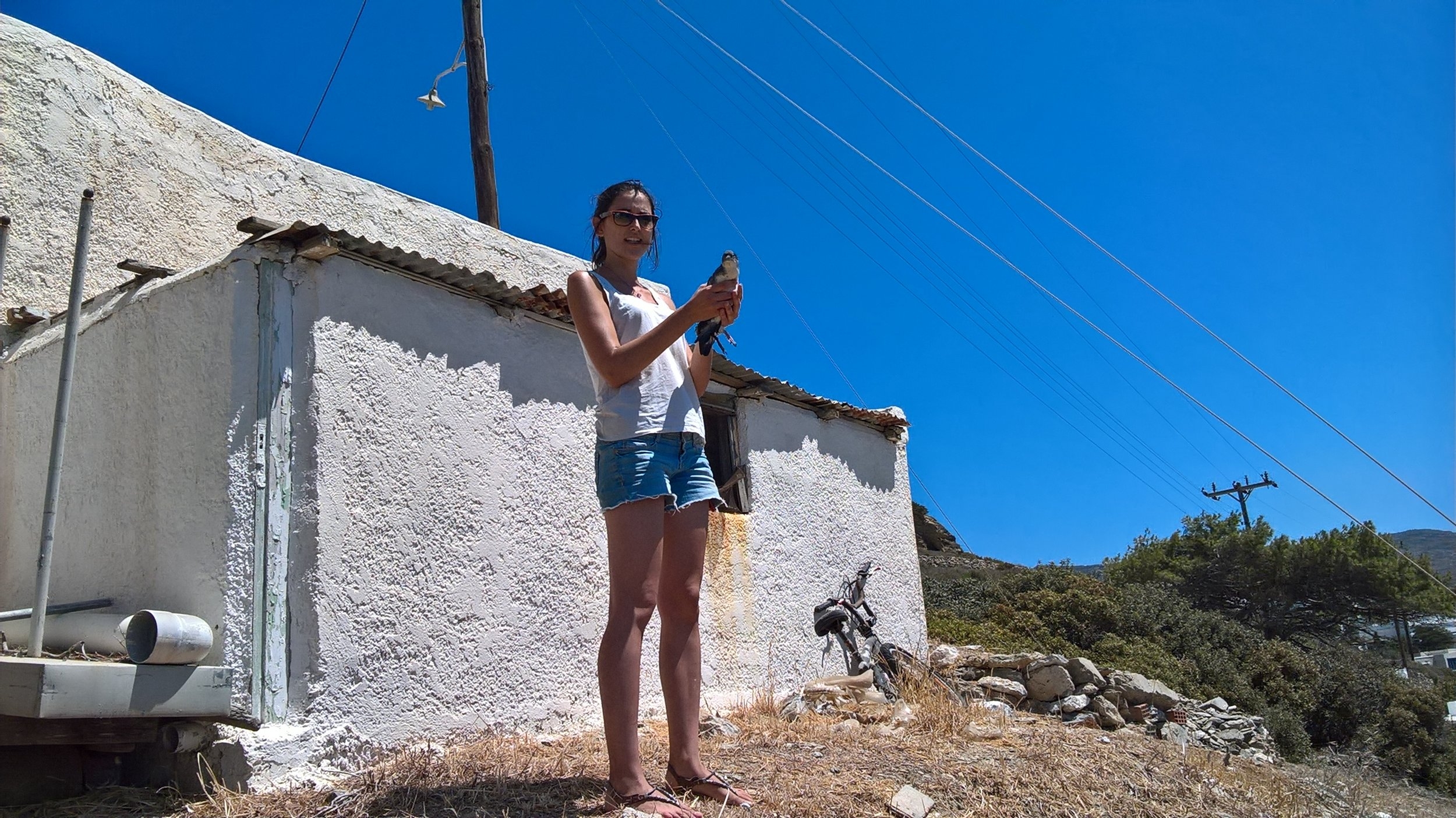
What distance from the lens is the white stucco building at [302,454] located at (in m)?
3.52

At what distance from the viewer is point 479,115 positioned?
10305mm

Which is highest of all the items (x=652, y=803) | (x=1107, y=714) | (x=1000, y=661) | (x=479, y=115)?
(x=479, y=115)

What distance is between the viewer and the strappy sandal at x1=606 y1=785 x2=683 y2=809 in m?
2.51

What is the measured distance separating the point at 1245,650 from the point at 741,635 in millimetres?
10001

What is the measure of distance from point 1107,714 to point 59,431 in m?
6.62

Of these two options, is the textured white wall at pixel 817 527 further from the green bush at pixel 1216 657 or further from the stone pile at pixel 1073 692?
the green bush at pixel 1216 657

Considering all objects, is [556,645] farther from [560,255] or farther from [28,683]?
[560,255]

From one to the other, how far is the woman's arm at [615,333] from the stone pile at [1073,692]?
4888mm

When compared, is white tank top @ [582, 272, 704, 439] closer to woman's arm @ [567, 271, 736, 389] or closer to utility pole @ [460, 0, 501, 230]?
woman's arm @ [567, 271, 736, 389]

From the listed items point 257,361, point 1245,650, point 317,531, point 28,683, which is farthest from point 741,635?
point 1245,650

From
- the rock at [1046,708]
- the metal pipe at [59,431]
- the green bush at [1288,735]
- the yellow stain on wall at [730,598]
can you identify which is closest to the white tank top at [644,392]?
the metal pipe at [59,431]

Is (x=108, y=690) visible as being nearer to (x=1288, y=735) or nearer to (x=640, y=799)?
(x=640, y=799)

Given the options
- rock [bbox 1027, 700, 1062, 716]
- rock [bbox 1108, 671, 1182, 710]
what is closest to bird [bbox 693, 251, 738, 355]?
rock [bbox 1027, 700, 1062, 716]

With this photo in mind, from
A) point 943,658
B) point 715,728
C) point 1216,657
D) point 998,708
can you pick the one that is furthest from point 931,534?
point 715,728
